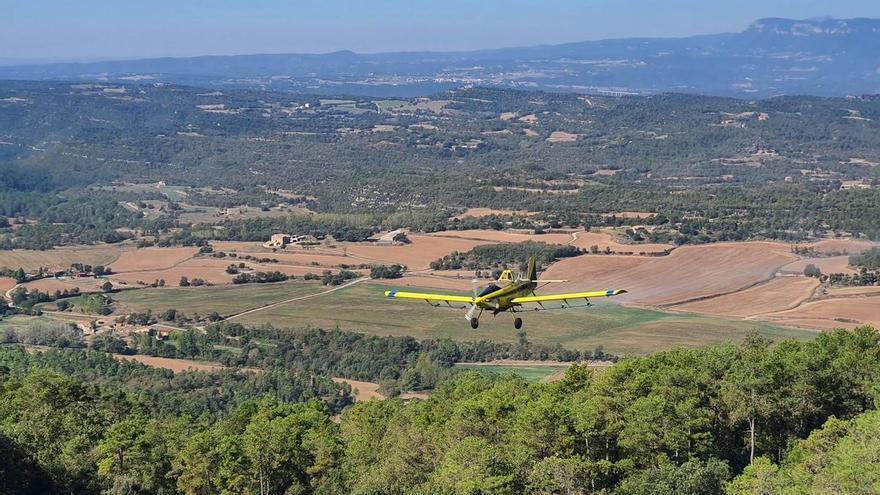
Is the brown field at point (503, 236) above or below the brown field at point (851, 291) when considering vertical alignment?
below

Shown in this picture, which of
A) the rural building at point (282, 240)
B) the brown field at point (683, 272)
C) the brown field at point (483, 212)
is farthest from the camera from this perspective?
the brown field at point (483, 212)

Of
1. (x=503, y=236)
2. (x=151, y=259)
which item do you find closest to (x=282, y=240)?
(x=151, y=259)

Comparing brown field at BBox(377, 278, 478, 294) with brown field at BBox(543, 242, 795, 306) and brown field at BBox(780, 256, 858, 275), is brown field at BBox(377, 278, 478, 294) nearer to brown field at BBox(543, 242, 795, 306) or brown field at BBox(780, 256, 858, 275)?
brown field at BBox(543, 242, 795, 306)

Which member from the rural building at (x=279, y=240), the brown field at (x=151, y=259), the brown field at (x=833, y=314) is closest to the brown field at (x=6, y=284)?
the brown field at (x=151, y=259)

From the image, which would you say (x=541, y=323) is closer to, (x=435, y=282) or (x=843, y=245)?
(x=435, y=282)

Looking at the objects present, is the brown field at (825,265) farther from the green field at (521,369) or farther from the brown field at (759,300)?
the green field at (521,369)

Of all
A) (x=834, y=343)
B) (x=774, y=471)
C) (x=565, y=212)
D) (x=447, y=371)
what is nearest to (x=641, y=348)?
(x=447, y=371)

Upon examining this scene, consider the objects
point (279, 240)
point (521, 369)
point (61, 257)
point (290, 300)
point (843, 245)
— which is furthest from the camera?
point (279, 240)
